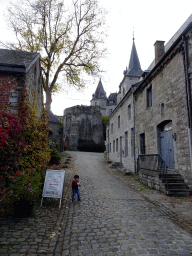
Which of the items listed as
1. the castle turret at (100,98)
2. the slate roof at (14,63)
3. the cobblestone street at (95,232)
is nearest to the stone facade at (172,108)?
the cobblestone street at (95,232)

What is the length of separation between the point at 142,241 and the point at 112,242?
57 centimetres

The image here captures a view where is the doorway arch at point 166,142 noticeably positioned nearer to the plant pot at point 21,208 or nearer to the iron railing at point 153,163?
the iron railing at point 153,163

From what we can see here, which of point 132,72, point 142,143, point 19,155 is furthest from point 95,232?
point 132,72

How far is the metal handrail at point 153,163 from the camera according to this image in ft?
27.1

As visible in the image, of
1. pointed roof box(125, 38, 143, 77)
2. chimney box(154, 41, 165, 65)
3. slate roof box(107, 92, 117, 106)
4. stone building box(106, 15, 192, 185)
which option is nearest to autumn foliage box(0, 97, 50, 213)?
stone building box(106, 15, 192, 185)

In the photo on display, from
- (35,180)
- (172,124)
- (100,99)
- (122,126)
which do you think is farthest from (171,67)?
(100,99)

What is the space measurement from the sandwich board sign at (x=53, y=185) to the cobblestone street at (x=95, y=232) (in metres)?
0.40

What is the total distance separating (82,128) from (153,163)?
29.5m

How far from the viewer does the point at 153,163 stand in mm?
9016

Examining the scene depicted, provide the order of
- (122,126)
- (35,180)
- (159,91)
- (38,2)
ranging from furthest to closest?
(122,126) → (38,2) → (159,91) → (35,180)

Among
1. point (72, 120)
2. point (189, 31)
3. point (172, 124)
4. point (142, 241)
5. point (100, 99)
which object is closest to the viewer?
point (142, 241)

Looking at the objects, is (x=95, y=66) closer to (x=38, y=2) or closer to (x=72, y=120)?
(x=38, y=2)

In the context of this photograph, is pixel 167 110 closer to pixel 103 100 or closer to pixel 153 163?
pixel 153 163

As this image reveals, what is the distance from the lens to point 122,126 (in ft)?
58.1
